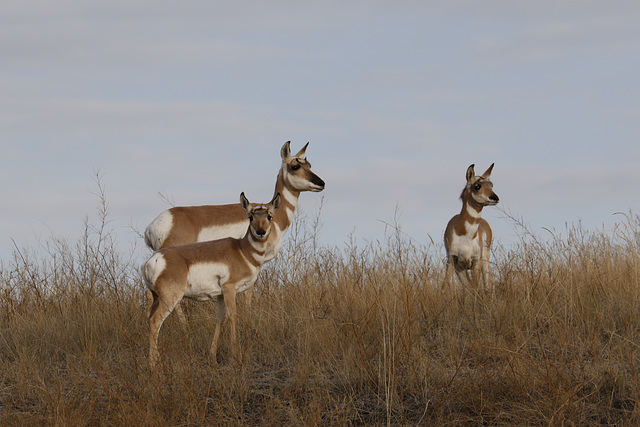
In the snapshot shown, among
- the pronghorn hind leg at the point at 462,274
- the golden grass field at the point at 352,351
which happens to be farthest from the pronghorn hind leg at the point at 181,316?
the pronghorn hind leg at the point at 462,274

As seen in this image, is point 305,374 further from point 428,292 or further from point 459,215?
point 459,215

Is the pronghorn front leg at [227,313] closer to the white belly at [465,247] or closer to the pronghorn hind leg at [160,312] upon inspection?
the pronghorn hind leg at [160,312]

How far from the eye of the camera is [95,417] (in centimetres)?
602

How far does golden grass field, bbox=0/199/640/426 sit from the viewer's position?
5781mm

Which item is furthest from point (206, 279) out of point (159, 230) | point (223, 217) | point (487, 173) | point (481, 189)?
point (487, 173)

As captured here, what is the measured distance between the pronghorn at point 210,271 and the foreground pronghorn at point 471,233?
128 inches

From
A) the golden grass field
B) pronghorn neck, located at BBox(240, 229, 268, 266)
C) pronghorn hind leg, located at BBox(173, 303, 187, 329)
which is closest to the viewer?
the golden grass field

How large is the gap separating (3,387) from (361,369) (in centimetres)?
378

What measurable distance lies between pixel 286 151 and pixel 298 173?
370 millimetres

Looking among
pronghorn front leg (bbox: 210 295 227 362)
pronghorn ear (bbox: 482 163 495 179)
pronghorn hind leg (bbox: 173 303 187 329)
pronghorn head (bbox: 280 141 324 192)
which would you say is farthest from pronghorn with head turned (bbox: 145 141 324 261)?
pronghorn ear (bbox: 482 163 495 179)

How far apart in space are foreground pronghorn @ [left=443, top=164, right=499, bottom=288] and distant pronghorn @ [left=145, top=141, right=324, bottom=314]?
6.70 feet

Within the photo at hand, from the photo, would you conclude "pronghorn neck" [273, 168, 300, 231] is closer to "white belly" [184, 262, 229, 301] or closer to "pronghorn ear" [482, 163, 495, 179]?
"white belly" [184, 262, 229, 301]

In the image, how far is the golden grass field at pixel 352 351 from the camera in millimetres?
5781

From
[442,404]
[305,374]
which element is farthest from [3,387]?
[442,404]
